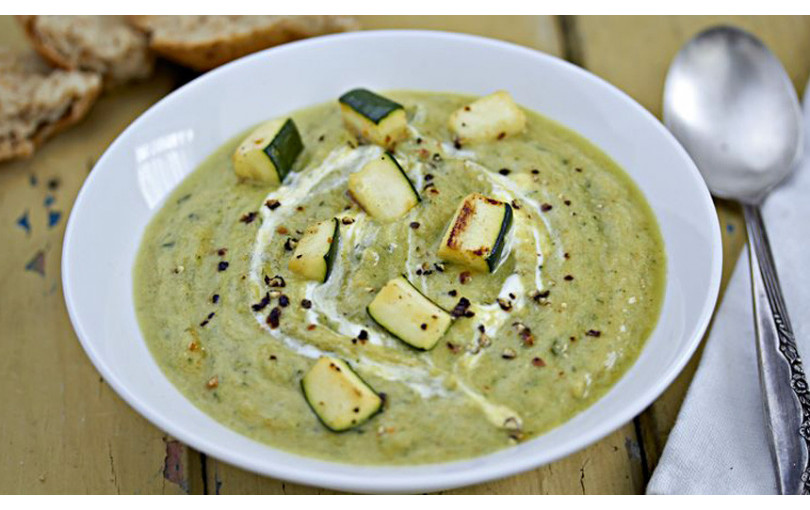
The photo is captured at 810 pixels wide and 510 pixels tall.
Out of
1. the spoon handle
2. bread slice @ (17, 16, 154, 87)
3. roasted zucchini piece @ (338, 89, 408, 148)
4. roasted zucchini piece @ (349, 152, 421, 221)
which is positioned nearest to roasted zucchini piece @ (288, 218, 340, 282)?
roasted zucchini piece @ (349, 152, 421, 221)

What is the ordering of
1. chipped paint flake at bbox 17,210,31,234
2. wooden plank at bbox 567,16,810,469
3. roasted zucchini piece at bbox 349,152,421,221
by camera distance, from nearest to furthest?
roasted zucchini piece at bbox 349,152,421,221 → chipped paint flake at bbox 17,210,31,234 → wooden plank at bbox 567,16,810,469

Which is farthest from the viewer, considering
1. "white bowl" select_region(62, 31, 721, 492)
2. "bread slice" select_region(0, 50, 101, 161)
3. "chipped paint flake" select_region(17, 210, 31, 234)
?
"bread slice" select_region(0, 50, 101, 161)

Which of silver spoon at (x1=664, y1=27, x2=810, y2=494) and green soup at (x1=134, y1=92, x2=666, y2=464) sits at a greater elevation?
silver spoon at (x1=664, y1=27, x2=810, y2=494)

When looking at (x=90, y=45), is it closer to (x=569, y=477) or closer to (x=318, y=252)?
(x=318, y=252)

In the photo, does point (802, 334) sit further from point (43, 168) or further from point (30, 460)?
point (43, 168)

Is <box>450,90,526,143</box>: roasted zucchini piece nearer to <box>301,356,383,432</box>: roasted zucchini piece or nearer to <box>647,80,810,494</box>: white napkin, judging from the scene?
<box>647,80,810,494</box>: white napkin

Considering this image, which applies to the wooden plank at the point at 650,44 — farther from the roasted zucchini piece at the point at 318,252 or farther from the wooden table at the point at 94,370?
the roasted zucchini piece at the point at 318,252

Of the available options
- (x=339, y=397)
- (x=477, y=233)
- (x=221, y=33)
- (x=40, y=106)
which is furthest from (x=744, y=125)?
(x=40, y=106)
